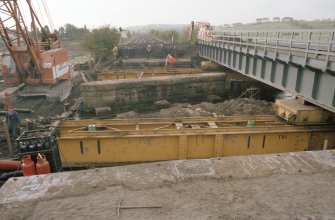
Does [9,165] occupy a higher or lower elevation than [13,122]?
higher

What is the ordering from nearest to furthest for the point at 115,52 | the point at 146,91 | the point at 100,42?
the point at 146,91 → the point at 115,52 → the point at 100,42

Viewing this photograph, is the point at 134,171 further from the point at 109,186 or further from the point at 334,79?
the point at 334,79

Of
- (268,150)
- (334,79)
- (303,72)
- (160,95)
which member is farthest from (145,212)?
(160,95)

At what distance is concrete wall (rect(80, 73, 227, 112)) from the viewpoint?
2019 cm

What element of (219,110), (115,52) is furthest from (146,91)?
(115,52)

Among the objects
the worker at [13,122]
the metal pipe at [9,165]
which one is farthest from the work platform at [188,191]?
the worker at [13,122]

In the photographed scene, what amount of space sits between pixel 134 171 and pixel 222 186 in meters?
1.85

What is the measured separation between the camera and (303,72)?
11766 millimetres

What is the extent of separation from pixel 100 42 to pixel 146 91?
19.7 m

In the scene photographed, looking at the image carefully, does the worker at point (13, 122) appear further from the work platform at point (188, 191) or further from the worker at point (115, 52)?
the worker at point (115, 52)

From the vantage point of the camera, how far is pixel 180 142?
33.3 feet

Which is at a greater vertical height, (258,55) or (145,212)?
(258,55)

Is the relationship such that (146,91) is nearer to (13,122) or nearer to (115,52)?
(13,122)

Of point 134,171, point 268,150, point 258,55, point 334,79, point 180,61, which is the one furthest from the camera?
point 180,61
